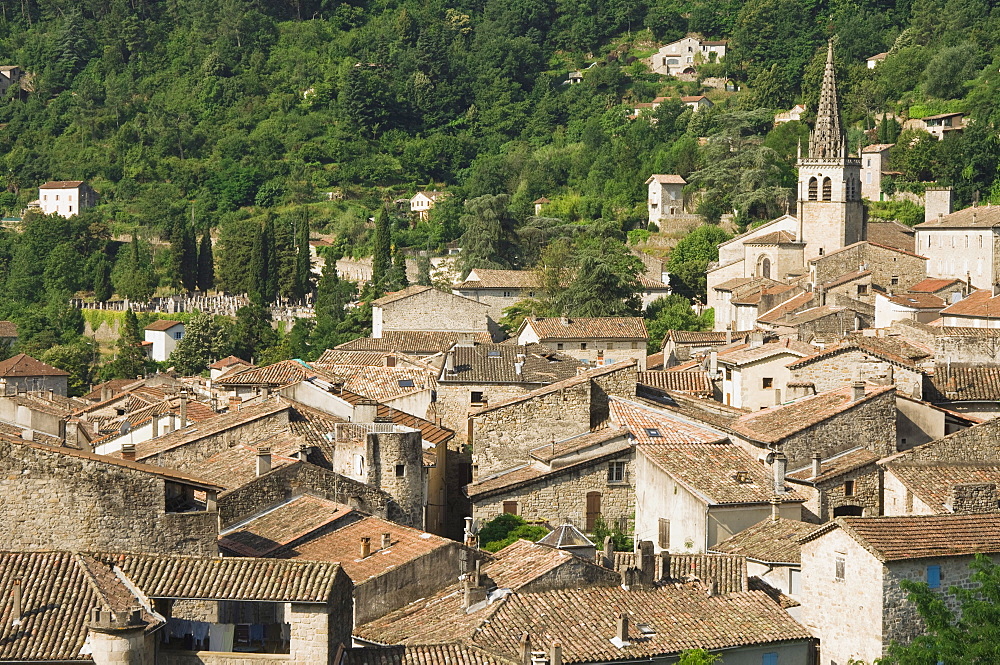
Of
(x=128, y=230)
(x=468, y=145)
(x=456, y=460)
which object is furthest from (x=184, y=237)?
(x=456, y=460)

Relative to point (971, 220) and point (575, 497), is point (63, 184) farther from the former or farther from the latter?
point (575, 497)

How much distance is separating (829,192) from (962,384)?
4527cm

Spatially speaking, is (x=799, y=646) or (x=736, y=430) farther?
(x=736, y=430)

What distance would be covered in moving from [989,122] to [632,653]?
79.4m

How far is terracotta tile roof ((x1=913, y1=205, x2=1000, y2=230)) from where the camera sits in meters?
65.2

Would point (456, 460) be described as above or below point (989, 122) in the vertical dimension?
below

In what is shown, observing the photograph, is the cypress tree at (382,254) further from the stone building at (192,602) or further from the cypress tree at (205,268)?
the stone building at (192,602)

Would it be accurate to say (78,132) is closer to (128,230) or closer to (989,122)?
(128,230)

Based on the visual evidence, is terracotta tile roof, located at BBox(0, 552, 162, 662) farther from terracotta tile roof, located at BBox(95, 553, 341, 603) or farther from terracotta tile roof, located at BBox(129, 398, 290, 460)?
terracotta tile roof, located at BBox(129, 398, 290, 460)

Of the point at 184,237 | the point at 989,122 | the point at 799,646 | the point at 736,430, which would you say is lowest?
the point at 799,646

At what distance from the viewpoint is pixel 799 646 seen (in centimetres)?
2325

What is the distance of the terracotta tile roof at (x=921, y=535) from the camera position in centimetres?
2228

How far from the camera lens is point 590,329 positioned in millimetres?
58969

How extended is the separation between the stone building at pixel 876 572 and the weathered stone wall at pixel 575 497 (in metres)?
8.86
